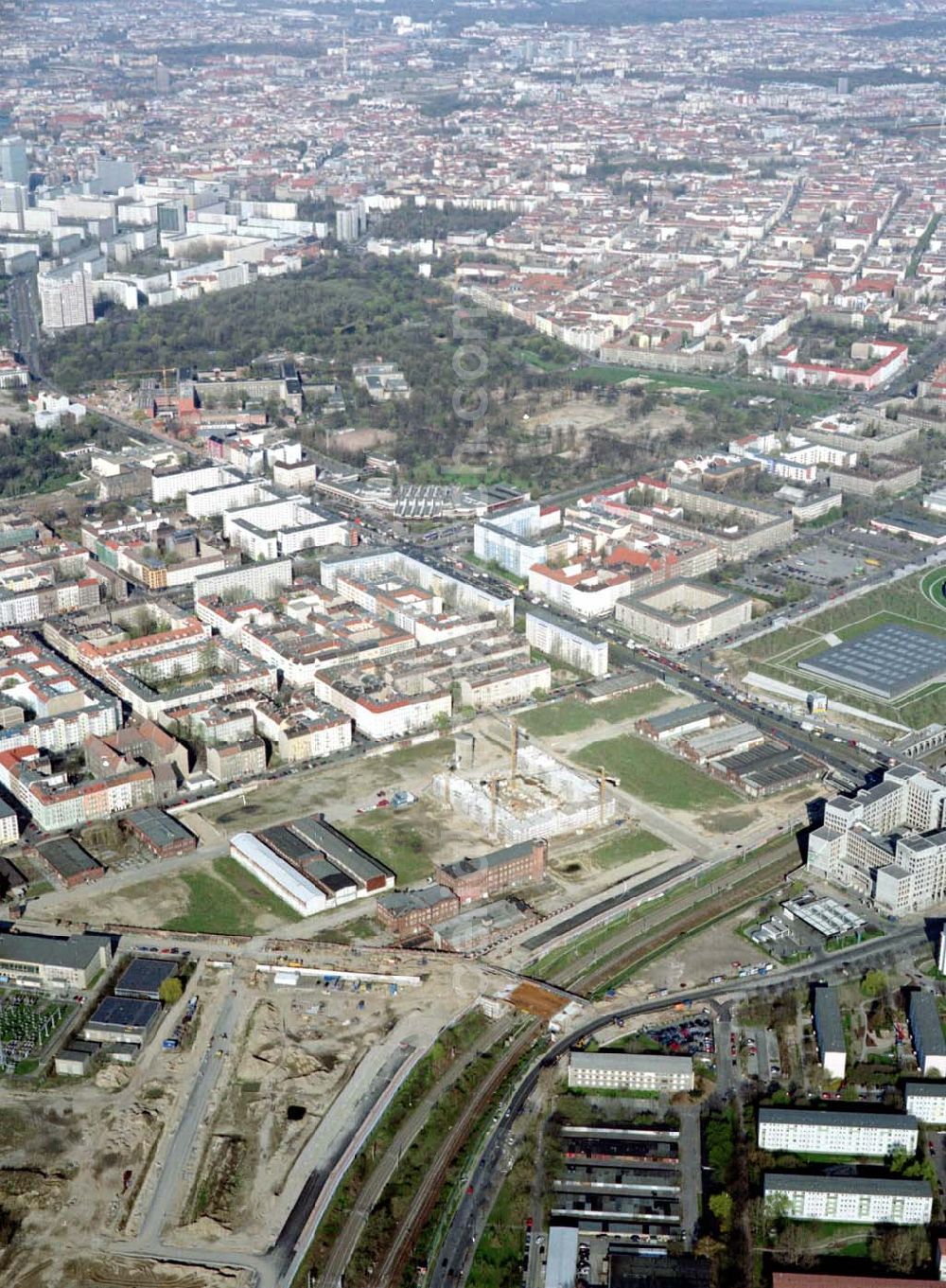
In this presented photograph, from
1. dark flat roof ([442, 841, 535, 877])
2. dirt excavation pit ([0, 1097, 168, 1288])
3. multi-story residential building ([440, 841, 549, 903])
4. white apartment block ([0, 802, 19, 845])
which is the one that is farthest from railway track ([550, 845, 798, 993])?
white apartment block ([0, 802, 19, 845])

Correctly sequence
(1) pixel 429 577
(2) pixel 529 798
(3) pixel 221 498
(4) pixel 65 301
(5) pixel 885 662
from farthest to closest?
1. (4) pixel 65 301
2. (3) pixel 221 498
3. (1) pixel 429 577
4. (5) pixel 885 662
5. (2) pixel 529 798

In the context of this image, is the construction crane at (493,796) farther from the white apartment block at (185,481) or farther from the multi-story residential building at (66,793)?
the white apartment block at (185,481)

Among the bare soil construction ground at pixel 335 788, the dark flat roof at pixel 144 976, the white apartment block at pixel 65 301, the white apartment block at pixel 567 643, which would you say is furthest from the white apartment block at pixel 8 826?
the white apartment block at pixel 65 301

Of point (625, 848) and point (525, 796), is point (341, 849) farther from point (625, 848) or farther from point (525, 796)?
point (625, 848)

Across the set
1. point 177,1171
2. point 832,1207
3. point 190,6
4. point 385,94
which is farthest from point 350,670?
point 190,6

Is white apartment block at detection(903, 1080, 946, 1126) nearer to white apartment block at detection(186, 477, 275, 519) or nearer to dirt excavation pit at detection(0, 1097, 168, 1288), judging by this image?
dirt excavation pit at detection(0, 1097, 168, 1288)

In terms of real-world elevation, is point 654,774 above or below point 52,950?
below

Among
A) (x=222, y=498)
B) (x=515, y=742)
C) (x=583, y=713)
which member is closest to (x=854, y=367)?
(x=222, y=498)

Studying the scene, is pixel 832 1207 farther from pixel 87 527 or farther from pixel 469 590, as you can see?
pixel 87 527
